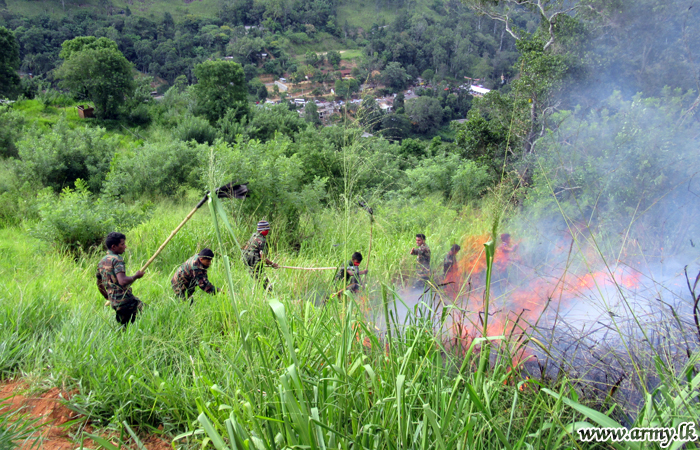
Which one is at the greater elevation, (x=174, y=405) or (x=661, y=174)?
(x=661, y=174)

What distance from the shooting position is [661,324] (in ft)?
7.30

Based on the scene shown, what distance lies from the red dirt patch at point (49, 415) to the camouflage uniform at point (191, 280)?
1.49 meters

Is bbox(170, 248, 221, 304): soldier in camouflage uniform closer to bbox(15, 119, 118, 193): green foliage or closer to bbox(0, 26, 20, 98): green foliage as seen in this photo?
bbox(15, 119, 118, 193): green foliage

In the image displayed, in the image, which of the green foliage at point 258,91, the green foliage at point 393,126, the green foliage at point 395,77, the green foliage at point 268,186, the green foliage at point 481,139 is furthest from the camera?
the green foliage at point 258,91

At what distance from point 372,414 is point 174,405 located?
4.34ft

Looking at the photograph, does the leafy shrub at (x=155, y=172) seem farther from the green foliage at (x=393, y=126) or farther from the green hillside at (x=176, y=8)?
the green hillside at (x=176, y=8)

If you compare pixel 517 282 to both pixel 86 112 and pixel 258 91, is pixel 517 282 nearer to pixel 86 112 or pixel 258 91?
pixel 86 112

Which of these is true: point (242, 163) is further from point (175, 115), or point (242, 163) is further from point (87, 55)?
point (87, 55)

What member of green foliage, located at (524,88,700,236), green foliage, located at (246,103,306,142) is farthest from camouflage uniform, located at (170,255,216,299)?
green foliage, located at (246,103,306,142)

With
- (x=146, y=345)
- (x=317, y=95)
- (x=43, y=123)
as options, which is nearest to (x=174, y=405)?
(x=146, y=345)

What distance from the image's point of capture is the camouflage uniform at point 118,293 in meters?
3.71

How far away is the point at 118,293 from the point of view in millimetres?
3727

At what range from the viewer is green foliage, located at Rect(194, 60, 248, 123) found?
28688 mm

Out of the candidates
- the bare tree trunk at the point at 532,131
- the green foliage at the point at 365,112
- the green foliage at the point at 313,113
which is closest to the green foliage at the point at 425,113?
the green foliage at the point at 313,113
